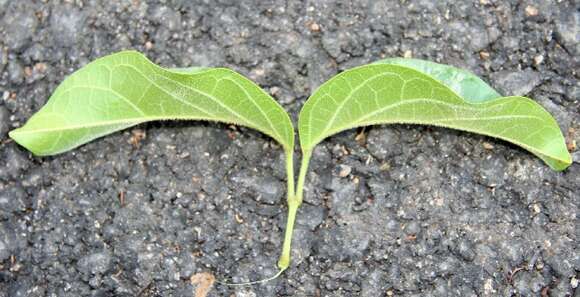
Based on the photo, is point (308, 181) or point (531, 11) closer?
point (308, 181)

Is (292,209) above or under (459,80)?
under

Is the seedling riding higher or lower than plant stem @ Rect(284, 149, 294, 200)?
higher

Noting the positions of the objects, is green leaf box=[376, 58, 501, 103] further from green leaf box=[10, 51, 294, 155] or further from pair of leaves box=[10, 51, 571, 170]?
green leaf box=[10, 51, 294, 155]

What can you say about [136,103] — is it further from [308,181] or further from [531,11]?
[531,11]

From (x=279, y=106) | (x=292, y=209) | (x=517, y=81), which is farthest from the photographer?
(x=517, y=81)

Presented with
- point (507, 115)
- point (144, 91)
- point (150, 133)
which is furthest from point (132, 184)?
point (507, 115)

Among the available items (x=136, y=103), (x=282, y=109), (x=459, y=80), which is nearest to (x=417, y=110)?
(x=459, y=80)

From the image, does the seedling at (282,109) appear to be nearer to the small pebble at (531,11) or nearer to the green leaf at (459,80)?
the green leaf at (459,80)

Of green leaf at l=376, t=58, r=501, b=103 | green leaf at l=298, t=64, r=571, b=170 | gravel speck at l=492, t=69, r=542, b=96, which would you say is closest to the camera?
green leaf at l=298, t=64, r=571, b=170

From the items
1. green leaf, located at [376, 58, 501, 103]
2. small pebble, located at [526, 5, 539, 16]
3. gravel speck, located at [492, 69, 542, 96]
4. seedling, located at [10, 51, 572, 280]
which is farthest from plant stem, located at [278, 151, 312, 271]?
small pebble, located at [526, 5, 539, 16]

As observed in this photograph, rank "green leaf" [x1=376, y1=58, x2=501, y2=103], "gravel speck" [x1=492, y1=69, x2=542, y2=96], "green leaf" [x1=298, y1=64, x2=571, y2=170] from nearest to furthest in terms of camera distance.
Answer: "green leaf" [x1=298, y1=64, x2=571, y2=170] → "green leaf" [x1=376, y1=58, x2=501, y2=103] → "gravel speck" [x1=492, y1=69, x2=542, y2=96]
